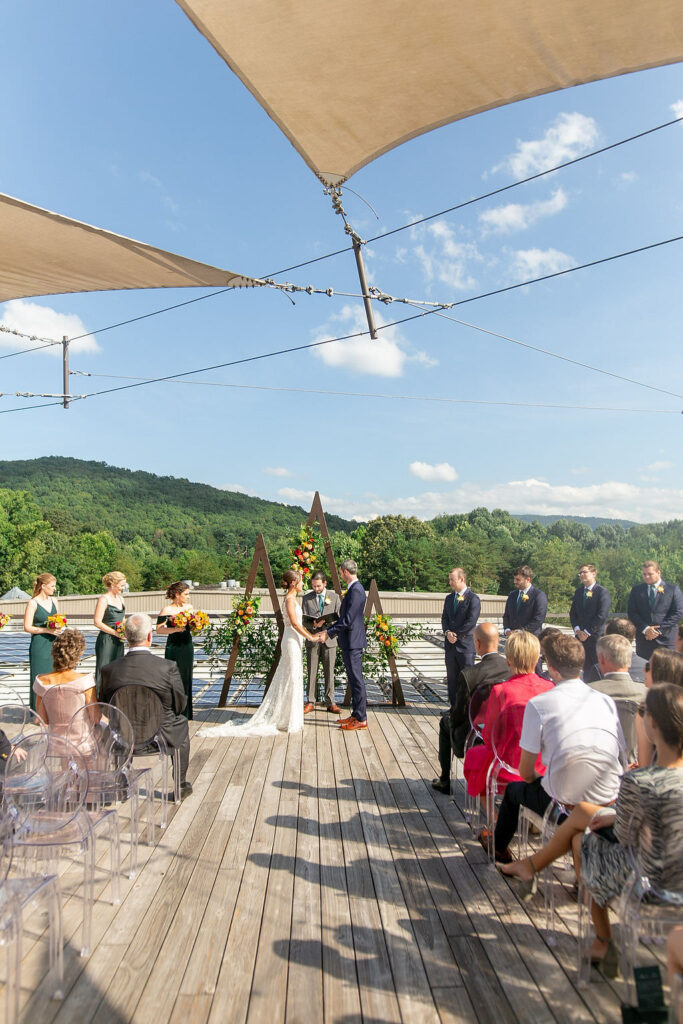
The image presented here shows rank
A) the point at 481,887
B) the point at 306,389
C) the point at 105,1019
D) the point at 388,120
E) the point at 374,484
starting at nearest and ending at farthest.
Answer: the point at 105,1019 → the point at 481,887 → the point at 388,120 → the point at 306,389 → the point at 374,484

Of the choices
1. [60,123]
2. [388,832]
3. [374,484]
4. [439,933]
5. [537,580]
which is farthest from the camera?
[374,484]

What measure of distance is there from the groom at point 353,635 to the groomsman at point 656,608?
2809 millimetres

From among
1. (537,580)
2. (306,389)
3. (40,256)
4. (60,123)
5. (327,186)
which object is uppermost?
(60,123)

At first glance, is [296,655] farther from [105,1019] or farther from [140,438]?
[140,438]

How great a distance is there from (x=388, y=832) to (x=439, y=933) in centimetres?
112

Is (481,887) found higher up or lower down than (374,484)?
lower down

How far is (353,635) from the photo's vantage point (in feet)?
20.3

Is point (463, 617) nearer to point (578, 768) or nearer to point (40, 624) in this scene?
point (578, 768)

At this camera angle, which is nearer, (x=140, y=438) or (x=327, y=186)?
(x=327, y=186)

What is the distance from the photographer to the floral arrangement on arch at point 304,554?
6.96m

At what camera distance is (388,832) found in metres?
3.86

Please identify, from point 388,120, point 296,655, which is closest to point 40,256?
point 388,120

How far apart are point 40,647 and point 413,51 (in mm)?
5752

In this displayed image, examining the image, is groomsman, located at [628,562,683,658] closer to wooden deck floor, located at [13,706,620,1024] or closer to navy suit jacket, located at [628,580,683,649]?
navy suit jacket, located at [628,580,683,649]
